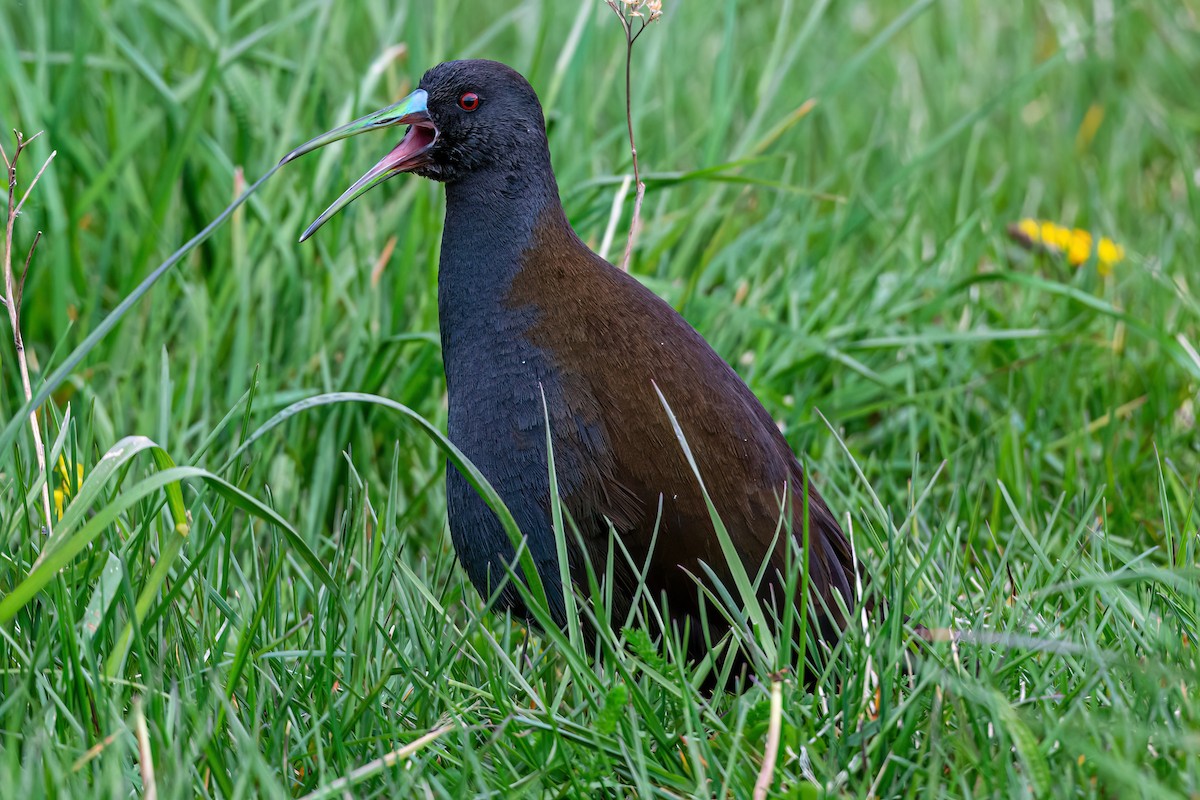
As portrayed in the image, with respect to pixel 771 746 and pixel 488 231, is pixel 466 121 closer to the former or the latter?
pixel 488 231

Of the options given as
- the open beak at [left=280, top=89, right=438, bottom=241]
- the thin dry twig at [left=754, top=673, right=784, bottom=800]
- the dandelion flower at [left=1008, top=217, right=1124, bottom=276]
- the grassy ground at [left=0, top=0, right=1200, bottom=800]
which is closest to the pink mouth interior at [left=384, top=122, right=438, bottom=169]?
the open beak at [left=280, top=89, right=438, bottom=241]

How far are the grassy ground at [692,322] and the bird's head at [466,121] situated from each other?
0.52 metres

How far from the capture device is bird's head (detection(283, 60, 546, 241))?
2562 mm

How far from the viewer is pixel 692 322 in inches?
138

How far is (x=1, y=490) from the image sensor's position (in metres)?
2.36

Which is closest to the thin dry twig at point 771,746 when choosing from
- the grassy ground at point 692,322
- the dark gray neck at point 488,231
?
the grassy ground at point 692,322

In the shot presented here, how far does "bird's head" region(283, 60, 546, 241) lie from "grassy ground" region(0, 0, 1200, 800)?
52cm

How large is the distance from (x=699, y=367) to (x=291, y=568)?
98cm

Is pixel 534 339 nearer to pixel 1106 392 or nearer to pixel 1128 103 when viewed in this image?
pixel 1106 392

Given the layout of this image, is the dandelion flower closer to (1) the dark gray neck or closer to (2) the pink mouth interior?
(1) the dark gray neck

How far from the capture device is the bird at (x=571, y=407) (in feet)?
7.84

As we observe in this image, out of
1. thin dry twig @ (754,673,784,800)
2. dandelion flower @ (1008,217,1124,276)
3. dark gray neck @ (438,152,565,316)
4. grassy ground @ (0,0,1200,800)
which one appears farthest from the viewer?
dandelion flower @ (1008,217,1124,276)

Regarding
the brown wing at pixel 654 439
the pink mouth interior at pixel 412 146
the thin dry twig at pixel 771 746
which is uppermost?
the pink mouth interior at pixel 412 146

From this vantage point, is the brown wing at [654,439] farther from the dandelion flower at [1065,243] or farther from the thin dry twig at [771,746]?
the dandelion flower at [1065,243]
